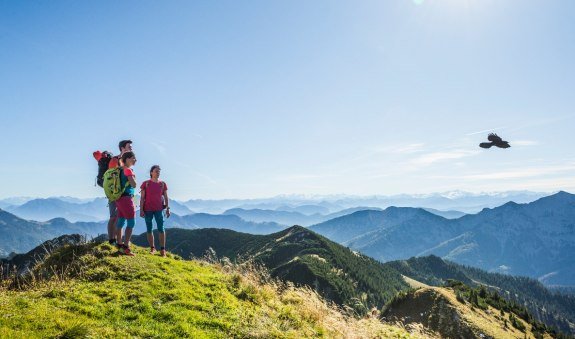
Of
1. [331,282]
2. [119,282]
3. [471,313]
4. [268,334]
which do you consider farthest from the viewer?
[331,282]

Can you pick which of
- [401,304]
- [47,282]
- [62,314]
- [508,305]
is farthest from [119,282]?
[508,305]

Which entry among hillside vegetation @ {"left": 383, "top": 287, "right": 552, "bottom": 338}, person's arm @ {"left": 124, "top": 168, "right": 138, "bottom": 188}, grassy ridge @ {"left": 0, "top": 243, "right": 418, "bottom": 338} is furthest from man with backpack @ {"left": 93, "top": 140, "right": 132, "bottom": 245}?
hillside vegetation @ {"left": 383, "top": 287, "right": 552, "bottom": 338}

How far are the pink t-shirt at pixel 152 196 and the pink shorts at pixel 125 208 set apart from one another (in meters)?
1.27

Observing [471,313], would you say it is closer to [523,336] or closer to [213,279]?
[523,336]

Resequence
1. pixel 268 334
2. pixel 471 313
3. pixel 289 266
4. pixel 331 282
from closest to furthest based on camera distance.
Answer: pixel 268 334
pixel 471 313
pixel 331 282
pixel 289 266

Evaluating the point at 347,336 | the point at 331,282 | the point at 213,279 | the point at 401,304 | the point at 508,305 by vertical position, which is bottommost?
the point at 331,282

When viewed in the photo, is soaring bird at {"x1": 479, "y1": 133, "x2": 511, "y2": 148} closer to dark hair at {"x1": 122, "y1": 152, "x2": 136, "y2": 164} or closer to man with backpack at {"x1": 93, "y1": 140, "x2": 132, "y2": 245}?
dark hair at {"x1": 122, "y1": 152, "x2": 136, "y2": 164}

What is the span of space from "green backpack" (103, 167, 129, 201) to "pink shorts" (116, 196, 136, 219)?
214 millimetres

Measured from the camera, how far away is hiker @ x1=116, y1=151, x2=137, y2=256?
14.0 metres

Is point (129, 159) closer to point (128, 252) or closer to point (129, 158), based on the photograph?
point (129, 158)

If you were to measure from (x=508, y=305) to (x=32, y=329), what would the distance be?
36.7 m

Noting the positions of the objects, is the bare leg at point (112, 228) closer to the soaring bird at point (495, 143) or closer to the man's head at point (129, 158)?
the man's head at point (129, 158)

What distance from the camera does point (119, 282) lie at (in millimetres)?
11195

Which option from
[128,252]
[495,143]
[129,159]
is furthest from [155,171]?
[495,143]
